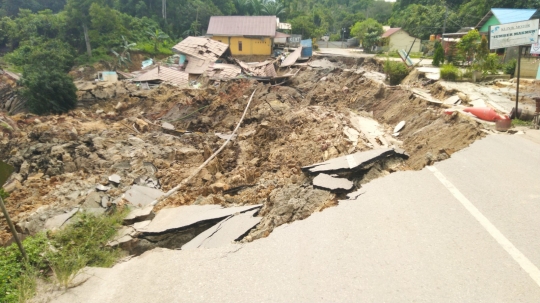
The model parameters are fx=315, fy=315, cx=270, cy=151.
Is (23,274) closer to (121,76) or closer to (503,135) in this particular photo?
(503,135)

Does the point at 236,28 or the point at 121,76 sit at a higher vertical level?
the point at 236,28

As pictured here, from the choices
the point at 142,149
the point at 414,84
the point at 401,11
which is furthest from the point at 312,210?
the point at 401,11

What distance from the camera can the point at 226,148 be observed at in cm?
1152

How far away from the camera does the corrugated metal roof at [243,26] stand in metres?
35.4

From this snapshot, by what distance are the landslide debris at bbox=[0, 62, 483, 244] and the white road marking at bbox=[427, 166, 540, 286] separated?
1243mm

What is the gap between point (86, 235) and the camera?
5230 millimetres

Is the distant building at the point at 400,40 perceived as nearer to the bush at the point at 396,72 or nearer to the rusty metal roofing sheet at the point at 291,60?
the rusty metal roofing sheet at the point at 291,60

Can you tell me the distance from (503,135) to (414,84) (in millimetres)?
7969

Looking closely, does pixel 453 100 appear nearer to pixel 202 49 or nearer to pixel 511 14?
pixel 202 49

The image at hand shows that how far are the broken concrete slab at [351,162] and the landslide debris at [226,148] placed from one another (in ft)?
0.62

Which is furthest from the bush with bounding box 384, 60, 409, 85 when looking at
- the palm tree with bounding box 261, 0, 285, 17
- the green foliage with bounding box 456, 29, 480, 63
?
the palm tree with bounding box 261, 0, 285, 17

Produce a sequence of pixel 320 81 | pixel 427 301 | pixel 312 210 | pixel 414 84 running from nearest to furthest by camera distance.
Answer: pixel 427 301 → pixel 312 210 → pixel 414 84 → pixel 320 81

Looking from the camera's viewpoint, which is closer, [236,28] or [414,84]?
[414,84]

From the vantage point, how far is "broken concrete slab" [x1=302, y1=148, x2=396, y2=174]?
6230mm
